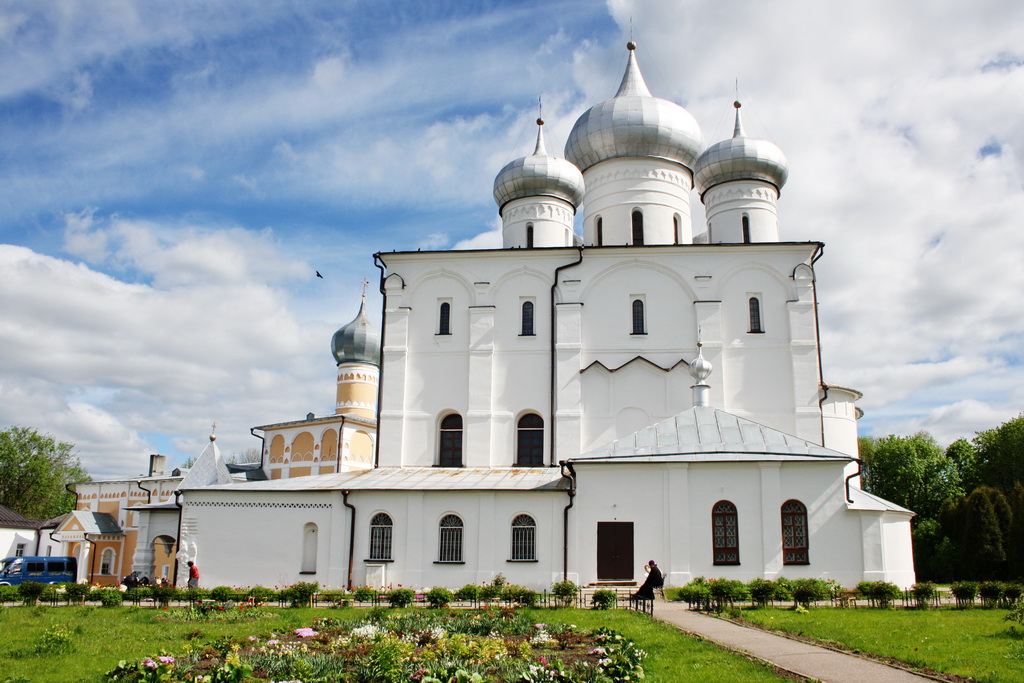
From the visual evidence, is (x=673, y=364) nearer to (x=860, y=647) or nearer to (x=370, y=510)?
(x=370, y=510)

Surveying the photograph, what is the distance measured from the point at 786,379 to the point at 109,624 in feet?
55.6

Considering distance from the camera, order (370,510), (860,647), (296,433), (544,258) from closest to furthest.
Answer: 1. (860,647)
2. (370,510)
3. (544,258)
4. (296,433)

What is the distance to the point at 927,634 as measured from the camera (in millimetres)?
10648

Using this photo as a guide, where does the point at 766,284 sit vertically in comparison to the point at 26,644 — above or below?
above

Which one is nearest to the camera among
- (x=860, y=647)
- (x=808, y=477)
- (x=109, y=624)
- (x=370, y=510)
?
(x=860, y=647)

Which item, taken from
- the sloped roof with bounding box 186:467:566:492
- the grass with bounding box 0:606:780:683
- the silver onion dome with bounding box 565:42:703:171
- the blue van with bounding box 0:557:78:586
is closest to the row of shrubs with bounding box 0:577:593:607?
the grass with bounding box 0:606:780:683

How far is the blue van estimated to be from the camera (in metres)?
26.4

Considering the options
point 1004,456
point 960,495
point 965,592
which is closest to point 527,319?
point 965,592

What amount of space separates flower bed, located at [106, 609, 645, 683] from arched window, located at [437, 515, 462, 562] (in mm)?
7926

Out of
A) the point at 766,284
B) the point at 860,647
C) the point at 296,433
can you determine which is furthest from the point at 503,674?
the point at 296,433

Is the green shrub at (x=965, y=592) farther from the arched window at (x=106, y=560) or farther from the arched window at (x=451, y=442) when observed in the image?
the arched window at (x=106, y=560)

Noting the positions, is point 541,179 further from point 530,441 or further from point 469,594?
point 469,594

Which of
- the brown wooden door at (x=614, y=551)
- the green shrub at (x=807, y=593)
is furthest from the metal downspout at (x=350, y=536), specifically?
the green shrub at (x=807, y=593)

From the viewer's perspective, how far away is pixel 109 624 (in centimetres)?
1218
